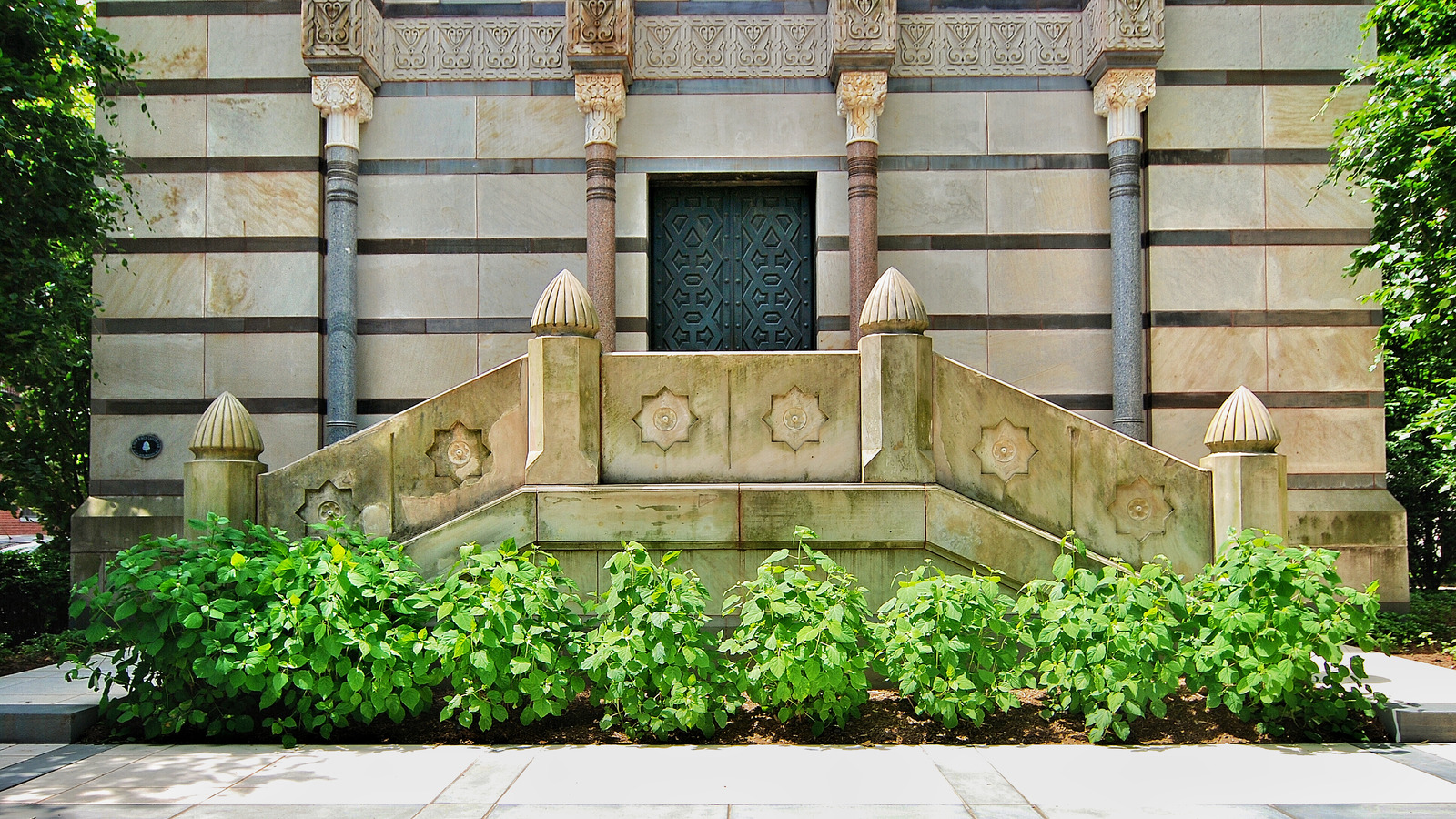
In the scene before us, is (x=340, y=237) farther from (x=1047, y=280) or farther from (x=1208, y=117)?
(x=1208, y=117)

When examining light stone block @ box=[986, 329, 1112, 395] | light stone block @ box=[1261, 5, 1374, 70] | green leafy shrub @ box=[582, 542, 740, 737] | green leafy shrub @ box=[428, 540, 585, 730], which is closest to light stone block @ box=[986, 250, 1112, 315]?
light stone block @ box=[986, 329, 1112, 395]

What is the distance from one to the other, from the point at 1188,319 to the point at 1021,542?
5.12 metres

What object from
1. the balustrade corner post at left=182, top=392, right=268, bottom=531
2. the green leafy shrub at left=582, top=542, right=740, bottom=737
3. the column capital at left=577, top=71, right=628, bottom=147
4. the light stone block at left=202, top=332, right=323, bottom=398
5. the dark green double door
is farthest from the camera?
the dark green double door

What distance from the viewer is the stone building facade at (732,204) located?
35.1ft

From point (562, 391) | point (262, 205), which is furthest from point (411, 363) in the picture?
point (562, 391)

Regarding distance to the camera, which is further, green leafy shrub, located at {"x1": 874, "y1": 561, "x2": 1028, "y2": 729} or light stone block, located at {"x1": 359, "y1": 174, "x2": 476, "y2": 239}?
light stone block, located at {"x1": 359, "y1": 174, "x2": 476, "y2": 239}

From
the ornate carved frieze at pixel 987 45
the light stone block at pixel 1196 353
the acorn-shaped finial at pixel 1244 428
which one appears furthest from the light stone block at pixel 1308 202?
the acorn-shaped finial at pixel 1244 428

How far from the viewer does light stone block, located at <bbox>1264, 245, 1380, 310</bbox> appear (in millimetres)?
10719

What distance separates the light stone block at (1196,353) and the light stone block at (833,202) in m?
3.56

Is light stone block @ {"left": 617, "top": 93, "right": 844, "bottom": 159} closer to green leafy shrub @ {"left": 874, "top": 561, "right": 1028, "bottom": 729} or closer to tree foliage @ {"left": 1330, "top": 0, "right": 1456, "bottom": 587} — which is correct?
tree foliage @ {"left": 1330, "top": 0, "right": 1456, "bottom": 587}

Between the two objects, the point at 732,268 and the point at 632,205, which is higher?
the point at 632,205

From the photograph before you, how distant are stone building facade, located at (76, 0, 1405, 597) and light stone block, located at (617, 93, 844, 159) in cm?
3

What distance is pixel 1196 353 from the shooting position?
35.3 ft

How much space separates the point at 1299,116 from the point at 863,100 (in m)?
4.93
